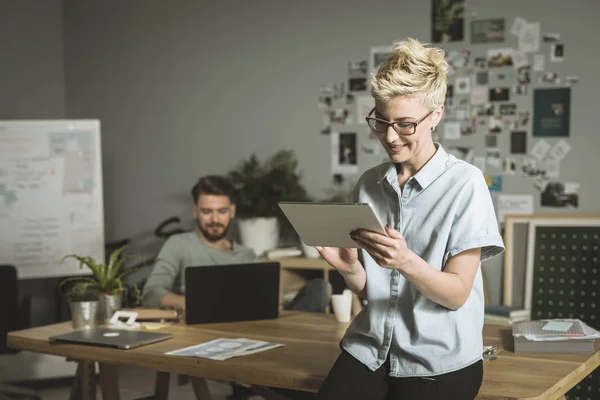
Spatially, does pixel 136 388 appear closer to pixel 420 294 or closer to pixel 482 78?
pixel 482 78

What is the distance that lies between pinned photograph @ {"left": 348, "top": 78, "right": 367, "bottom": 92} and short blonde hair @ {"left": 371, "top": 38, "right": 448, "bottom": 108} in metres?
2.78

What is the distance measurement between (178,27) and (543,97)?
236 centimetres

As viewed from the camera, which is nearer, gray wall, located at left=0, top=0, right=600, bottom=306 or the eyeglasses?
the eyeglasses

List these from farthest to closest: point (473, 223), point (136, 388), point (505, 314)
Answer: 1. point (136, 388)
2. point (505, 314)
3. point (473, 223)

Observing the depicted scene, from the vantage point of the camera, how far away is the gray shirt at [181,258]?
11.3 feet

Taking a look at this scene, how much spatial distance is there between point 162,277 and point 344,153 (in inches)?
61.7

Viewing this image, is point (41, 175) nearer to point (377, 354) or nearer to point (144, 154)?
point (144, 154)

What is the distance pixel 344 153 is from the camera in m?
4.62

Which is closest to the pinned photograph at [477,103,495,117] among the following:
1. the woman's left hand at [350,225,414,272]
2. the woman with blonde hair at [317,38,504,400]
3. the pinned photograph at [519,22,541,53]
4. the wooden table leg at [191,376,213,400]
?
the pinned photograph at [519,22,541,53]

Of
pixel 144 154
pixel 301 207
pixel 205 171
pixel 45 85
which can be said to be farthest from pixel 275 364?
pixel 45 85

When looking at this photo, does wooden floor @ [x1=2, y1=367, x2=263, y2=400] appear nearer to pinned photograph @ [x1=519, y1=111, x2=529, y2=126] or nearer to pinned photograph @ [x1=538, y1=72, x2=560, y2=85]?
pinned photograph @ [x1=519, y1=111, x2=529, y2=126]

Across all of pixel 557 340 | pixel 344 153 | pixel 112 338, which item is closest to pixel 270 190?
pixel 344 153

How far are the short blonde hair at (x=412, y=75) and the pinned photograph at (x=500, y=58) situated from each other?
2.51 meters

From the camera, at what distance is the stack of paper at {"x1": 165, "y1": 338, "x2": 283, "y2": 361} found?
231cm
